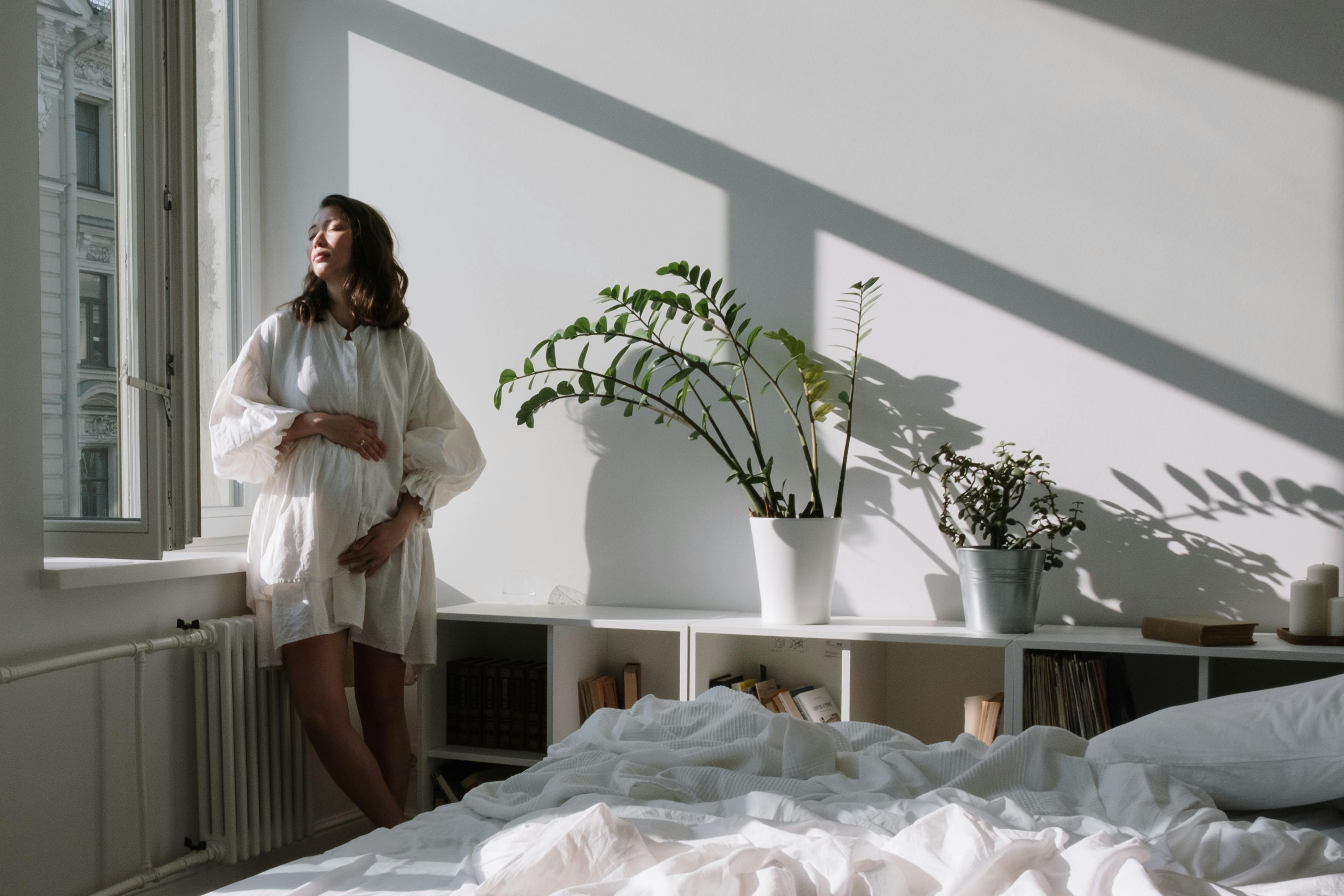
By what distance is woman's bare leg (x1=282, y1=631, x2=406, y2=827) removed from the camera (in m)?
2.70

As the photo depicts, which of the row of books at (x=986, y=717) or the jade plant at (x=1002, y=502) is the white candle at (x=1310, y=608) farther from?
the row of books at (x=986, y=717)

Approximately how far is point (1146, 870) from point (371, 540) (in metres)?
2.00

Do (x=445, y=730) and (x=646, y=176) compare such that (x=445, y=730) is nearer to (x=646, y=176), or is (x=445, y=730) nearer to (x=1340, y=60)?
(x=646, y=176)

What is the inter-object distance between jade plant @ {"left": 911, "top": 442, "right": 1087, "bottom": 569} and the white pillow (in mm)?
864

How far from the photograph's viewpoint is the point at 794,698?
2848 mm

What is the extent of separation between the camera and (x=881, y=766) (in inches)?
67.2

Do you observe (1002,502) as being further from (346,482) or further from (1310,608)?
(346,482)

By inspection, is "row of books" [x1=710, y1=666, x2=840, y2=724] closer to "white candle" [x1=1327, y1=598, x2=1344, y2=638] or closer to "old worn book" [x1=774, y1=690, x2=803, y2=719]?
"old worn book" [x1=774, y1=690, x2=803, y2=719]

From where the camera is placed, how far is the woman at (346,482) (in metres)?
2.66

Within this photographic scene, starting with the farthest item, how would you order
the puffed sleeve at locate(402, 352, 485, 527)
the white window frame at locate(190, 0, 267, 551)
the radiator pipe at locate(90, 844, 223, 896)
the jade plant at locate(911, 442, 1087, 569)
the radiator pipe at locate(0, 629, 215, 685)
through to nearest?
the white window frame at locate(190, 0, 267, 551) → the puffed sleeve at locate(402, 352, 485, 527) → the jade plant at locate(911, 442, 1087, 569) → the radiator pipe at locate(90, 844, 223, 896) → the radiator pipe at locate(0, 629, 215, 685)

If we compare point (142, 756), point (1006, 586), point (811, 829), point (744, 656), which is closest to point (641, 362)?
point (744, 656)

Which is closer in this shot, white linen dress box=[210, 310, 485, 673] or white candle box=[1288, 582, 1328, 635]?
white candle box=[1288, 582, 1328, 635]

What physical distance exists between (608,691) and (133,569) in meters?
1.25

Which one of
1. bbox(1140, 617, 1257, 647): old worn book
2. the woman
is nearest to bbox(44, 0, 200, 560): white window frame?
the woman
